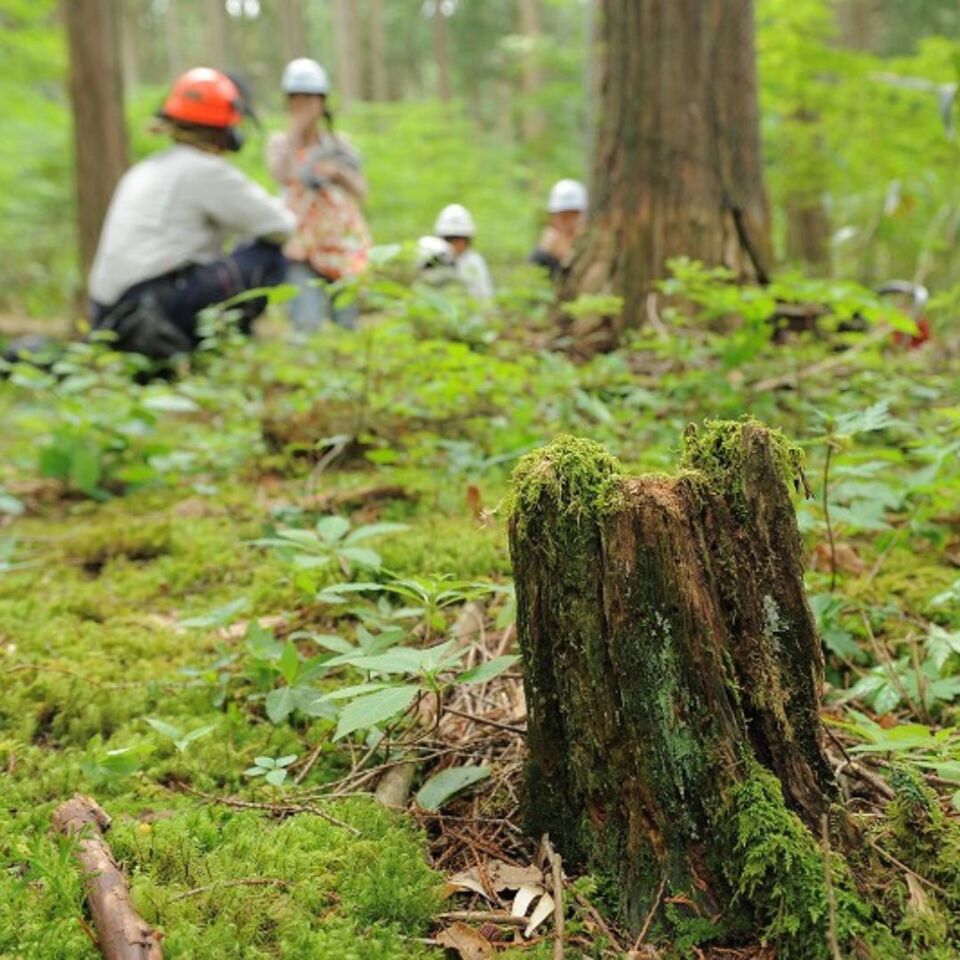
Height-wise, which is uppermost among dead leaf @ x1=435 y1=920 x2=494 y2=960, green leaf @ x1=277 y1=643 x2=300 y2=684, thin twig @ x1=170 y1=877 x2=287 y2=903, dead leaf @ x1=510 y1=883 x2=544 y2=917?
green leaf @ x1=277 y1=643 x2=300 y2=684

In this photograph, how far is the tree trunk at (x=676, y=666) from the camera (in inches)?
50.5

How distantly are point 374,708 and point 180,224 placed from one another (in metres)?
4.93

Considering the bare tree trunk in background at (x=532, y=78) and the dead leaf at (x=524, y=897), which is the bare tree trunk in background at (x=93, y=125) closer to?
the dead leaf at (x=524, y=897)

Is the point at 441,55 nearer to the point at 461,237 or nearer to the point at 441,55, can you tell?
the point at 441,55

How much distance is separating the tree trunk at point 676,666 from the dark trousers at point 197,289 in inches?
180

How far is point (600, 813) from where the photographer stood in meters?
1.36

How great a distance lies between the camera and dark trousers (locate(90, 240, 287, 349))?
18.3ft

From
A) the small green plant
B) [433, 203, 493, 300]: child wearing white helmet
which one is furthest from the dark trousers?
the small green plant

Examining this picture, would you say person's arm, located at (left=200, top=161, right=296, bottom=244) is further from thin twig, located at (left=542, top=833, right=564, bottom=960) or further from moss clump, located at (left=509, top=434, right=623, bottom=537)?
thin twig, located at (left=542, top=833, right=564, bottom=960)

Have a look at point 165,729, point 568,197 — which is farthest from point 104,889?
point 568,197

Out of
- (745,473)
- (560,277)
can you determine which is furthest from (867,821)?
(560,277)

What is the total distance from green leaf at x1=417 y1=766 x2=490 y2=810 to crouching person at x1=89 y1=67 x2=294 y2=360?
454 centimetres

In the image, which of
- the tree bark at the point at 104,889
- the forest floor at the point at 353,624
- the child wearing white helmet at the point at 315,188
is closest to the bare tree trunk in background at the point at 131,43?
the child wearing white helmet at the point at 315,188

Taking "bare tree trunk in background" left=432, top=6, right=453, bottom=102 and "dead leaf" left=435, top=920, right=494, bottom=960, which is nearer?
"dead leaf" left=435, top=920, right=494, bottom=960
